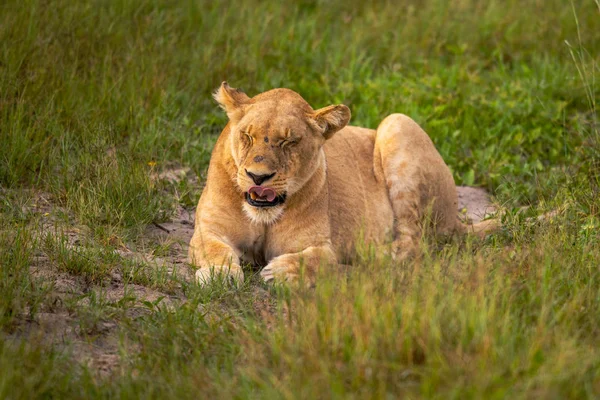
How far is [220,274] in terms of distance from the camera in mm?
4559

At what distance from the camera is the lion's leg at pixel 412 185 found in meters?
6.12

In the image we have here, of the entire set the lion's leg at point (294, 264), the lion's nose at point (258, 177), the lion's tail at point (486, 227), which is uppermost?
the lion's nose at point (258, 177)

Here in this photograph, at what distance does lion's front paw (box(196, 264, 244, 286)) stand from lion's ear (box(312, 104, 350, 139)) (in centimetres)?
99

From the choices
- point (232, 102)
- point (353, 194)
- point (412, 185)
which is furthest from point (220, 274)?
point (412, 185)

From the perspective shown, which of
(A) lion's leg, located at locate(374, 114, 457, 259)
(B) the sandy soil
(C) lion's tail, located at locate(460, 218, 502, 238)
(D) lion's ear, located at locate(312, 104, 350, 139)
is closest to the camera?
(B) the sandy soil

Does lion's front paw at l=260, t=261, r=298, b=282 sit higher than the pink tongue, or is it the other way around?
the pink tongue

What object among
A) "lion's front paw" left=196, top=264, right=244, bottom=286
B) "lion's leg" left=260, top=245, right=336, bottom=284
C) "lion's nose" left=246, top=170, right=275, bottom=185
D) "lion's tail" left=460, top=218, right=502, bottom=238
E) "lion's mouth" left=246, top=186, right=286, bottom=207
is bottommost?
"lion's tail" left=460, top=218, right=502, bottom=238

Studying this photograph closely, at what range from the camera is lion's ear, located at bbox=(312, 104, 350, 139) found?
514cm

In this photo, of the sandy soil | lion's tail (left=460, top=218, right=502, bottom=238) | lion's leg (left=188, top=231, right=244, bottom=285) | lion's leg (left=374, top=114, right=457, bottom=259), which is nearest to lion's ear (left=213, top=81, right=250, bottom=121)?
lion's leg (left=188, top=231, right=244, bottom=285)

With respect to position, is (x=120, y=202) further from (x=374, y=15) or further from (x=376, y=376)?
(x=374, y=15)

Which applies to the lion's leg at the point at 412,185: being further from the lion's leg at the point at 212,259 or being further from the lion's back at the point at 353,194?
the lion's leg at the point at 212,259

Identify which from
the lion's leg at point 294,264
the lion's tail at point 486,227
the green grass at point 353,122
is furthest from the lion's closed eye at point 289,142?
the lion's tail at point 486,227

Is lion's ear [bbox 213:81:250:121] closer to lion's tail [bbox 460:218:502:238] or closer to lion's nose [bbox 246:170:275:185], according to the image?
lion's nose [bbox 246:170:275:185]

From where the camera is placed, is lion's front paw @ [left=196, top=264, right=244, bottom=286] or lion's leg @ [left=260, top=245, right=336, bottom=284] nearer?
lion's front paw @ [left=196, top=264, right=244, bottom=286]
